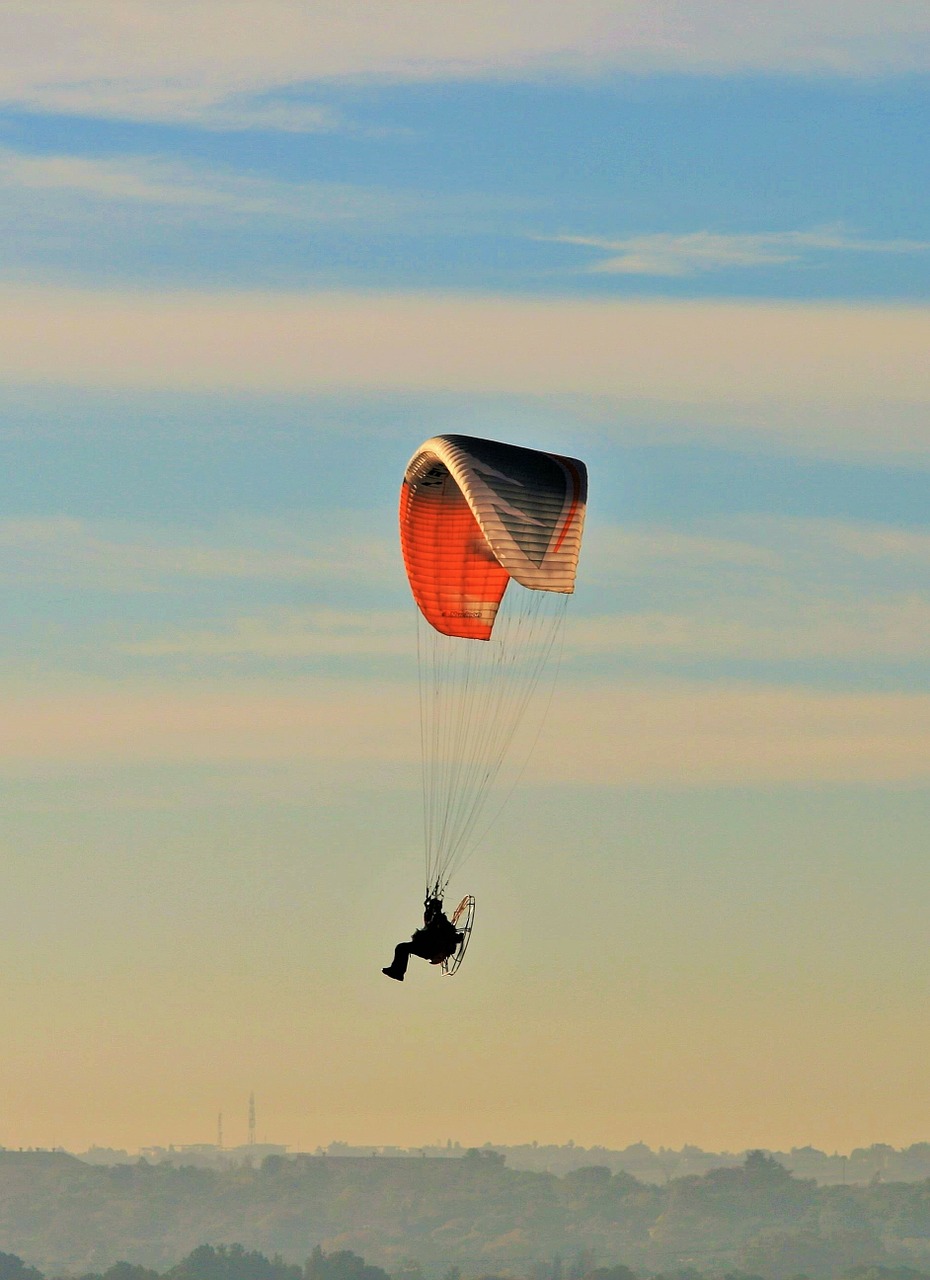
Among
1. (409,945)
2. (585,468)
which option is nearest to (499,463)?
(585,468)

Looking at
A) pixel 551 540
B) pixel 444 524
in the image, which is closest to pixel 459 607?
pixel 444 524

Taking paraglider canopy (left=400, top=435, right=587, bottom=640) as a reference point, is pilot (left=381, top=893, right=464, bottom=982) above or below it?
below

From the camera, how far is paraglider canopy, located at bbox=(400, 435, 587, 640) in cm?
6488

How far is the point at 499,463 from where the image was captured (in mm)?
67562

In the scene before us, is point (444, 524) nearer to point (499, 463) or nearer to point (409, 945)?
point (499, 463)

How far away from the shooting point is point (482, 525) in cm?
6519

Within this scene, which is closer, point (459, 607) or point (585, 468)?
point (585, 468)

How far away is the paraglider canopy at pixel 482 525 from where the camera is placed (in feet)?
213

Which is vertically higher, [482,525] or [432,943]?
[482,525]

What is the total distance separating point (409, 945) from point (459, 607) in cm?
1092

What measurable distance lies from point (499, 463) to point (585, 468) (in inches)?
93.0

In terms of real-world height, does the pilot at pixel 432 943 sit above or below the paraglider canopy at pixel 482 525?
below

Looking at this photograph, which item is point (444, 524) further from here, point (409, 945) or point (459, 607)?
point (409, 945)

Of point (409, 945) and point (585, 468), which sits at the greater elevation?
point (585, 468)
